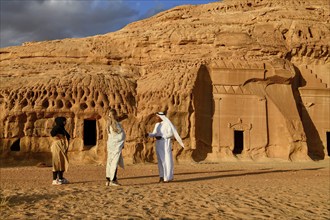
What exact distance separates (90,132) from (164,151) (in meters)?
14.3

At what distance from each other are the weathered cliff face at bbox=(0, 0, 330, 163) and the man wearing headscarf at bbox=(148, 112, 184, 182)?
9.29 meters

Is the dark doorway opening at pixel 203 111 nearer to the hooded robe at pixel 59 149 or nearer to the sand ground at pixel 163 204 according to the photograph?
the hooded robe at pixel 59 149

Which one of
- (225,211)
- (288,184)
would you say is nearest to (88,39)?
(288,184)

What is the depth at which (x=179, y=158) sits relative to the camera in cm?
2181

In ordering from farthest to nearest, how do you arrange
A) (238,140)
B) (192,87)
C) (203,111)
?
(238,140)
(203,111)
(192,87)

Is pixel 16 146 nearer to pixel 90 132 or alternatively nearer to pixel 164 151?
pixel 90 132

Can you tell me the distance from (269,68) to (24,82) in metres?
14.0

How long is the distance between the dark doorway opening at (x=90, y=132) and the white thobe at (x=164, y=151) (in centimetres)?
1305

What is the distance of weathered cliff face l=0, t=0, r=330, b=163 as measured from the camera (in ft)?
74.7

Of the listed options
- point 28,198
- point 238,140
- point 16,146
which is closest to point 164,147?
point 28,198

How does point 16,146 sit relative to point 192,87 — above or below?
below

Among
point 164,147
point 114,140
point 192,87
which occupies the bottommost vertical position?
point 164,147

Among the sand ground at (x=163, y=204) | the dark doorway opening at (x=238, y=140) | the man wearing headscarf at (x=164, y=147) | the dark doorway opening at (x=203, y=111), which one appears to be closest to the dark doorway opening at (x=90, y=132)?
the dark doorway opening at (x=203, y=111)

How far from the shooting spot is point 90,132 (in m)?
25.2
